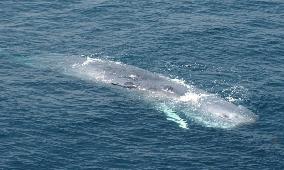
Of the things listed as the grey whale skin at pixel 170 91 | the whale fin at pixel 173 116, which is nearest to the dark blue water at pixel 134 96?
the whale fin at pixel 173 116

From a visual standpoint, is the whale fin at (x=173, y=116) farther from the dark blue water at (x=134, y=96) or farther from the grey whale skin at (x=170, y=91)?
the grey whale skin at (x=170, y=91)

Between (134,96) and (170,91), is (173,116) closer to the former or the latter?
(170,91)

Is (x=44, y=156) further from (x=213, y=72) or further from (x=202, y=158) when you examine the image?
(x=213, y=72)

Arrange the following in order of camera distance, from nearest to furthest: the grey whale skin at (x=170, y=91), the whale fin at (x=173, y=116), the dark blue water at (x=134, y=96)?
the dark blue water at (x=134, y=96) → the whale fin at (x=173, y=116) → the grey whale skin at (x=170, y=91)

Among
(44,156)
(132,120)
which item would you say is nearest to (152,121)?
(132,120)

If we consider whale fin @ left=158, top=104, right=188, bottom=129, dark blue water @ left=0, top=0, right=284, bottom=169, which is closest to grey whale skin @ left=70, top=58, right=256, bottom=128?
whale fin @ left=158, top=104, right=188, bottom=129

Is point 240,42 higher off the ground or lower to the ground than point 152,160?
higher
